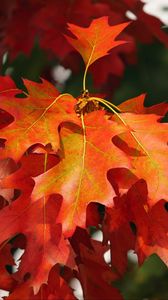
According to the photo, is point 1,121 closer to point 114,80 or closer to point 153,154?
point 153,154

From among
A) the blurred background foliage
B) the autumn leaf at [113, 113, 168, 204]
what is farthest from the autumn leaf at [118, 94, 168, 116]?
the blurred background foliage

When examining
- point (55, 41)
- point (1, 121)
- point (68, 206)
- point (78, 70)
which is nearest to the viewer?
point (68, 206)

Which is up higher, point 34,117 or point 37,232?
point 34,117

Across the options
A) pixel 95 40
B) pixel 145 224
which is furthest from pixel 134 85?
pixel 145 224

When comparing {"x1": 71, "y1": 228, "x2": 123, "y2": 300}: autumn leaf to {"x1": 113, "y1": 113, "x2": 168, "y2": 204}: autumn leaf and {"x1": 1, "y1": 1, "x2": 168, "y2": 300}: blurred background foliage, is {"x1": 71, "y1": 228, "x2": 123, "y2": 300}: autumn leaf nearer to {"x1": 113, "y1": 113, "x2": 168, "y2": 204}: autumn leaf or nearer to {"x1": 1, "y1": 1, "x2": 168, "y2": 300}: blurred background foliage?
{"x1": 113, "y1": 113, "x2": 168, "y2": 204}: autumn leaf

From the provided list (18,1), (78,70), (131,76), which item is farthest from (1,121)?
(131,76)

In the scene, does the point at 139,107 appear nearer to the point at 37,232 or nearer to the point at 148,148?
the point at 148,148
